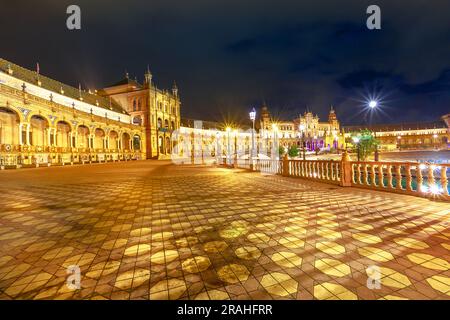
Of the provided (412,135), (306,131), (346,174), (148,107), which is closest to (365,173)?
(346,174)

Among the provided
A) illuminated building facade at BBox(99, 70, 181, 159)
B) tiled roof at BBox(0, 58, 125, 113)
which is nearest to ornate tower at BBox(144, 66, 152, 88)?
illuminated building facade at BBox(99, 70, 181, 159)

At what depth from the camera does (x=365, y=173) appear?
832 cm

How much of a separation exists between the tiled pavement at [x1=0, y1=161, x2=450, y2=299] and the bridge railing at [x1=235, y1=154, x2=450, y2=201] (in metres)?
0.87

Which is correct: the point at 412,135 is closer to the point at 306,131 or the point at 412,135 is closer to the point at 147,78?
the point at 306,131

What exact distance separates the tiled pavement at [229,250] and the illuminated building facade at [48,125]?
82.7ft

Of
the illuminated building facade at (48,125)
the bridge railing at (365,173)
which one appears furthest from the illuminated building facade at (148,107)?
the bridge railing at (365,173)

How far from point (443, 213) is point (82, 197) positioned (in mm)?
10007

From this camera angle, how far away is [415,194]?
666 centimetres

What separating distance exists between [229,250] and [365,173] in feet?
24.1

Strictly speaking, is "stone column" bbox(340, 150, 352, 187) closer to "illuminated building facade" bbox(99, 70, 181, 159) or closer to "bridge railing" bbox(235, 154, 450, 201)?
"bridge railing" bbox(235, 154, 450, 201)

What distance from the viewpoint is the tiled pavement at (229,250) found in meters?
2.34

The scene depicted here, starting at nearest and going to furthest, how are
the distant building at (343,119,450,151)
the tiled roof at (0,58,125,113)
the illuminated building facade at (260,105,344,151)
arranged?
1. the tiled roof at (0,58,125,113)
2. the distant building at (343,119,450,151)
3. the illuminated building facade at (260,105,344,151)

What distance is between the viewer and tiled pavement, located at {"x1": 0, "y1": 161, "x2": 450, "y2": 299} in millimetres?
2340

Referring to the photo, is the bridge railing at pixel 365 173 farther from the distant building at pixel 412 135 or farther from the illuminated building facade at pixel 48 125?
the distant building at pixel 412 135
